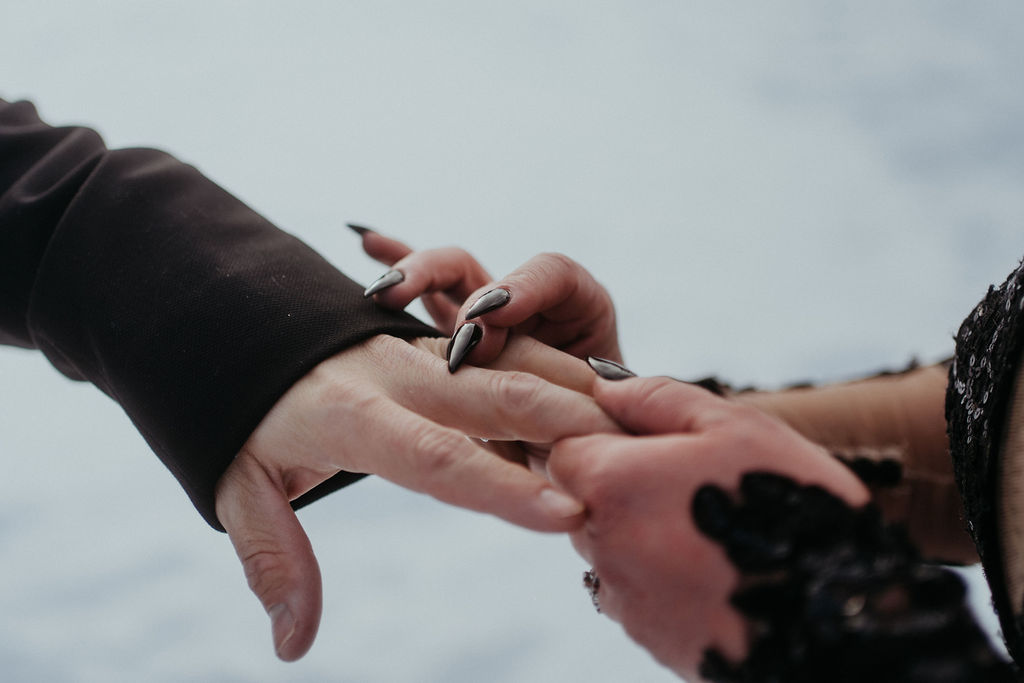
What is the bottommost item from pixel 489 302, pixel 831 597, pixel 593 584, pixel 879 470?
pixel 879 470

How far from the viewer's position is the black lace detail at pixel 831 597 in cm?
76

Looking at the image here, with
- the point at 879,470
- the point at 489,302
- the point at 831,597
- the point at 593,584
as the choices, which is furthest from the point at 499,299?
Answer: the point at 879,470

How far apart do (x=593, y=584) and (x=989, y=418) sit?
0.50m

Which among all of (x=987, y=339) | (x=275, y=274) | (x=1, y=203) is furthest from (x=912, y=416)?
(x=1, y=203)

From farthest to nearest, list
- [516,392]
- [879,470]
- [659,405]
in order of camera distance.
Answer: [879,470] → [516,392] → [659,405]

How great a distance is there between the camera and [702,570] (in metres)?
0.82

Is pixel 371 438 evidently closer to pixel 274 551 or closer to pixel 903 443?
pixel 274 551

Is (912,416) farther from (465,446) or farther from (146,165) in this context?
(146,165)

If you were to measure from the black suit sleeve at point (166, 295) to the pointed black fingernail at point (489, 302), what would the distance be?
14cm

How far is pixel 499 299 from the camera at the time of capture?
48.8 inches

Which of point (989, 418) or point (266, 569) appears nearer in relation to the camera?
point (989, 418)

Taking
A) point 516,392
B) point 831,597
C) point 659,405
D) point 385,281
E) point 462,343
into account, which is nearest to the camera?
point 831,597

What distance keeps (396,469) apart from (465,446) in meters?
0.10

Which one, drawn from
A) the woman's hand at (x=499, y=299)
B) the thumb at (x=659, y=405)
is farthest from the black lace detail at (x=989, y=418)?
the woman's hand at (x=499, y=299)
